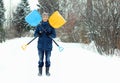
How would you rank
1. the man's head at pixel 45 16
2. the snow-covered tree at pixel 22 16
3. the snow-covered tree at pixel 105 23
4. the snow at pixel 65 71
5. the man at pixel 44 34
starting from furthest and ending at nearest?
1. the snow-covered tree at pixel 22 16
2. the snow-covered tree at pixel 105 23
3. the man at pixel 44 34
4. the man's head at pixel 45 16
5. the snow at pixel 65 71

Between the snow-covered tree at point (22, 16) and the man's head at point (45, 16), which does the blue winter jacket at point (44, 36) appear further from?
the snow-covered tree at point (22, 16)

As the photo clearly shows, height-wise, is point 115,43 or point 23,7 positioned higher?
point 115,43

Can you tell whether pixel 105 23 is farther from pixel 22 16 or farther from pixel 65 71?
pixel 22 16

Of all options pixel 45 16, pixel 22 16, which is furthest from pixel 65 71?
pixel 22 16

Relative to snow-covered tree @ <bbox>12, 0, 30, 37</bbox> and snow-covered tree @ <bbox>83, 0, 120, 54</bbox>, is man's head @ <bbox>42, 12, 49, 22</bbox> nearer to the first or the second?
snow-covered tree @ <bbox>83, 0, 120, 54</bbox>

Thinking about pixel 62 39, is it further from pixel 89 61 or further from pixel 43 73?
pixel 43 73

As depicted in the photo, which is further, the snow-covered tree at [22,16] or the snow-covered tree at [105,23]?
the snow-covered tree at [22,16]

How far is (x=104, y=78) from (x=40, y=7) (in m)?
37.7

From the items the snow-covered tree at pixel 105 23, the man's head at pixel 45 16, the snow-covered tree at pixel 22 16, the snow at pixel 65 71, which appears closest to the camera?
the snow at pixel 65 71

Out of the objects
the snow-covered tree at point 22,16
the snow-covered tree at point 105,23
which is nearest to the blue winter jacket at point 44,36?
the snow-covered tree at point 105,23

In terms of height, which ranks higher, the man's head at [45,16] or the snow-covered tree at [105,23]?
the man's head at [45,16]

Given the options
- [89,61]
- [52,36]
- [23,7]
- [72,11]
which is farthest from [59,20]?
[23,7]

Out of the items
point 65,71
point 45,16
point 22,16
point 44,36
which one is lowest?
point 22,16

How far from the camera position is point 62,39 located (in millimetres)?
32188
